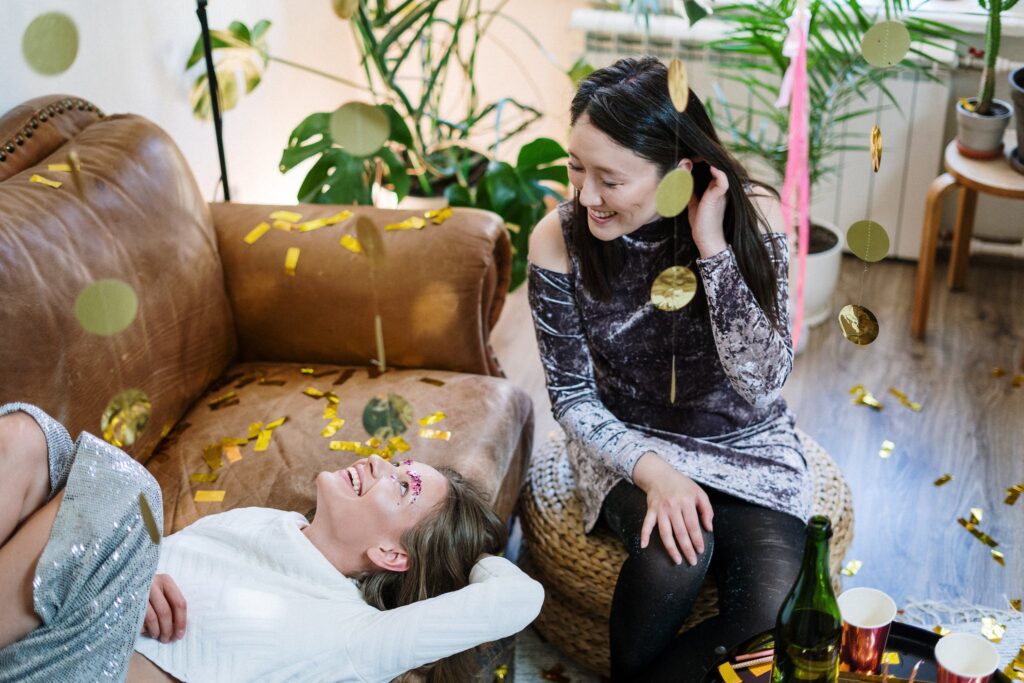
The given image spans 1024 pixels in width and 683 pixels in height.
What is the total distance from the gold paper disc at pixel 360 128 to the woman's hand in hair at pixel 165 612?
0.64 metres

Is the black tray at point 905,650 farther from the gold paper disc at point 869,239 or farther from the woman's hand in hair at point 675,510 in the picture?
the gold paper disc at point 869,239

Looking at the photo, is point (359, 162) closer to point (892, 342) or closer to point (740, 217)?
point (740, 217)

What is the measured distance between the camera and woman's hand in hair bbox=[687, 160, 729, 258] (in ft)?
5.24

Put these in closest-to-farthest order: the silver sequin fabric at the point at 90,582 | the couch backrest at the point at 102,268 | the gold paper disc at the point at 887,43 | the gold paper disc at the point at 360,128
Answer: the gold paper disc at the point at 887,43, the silver sequin fabric at the point at 90,582, the gold paper disc at the point at 360,128, the couch backrest at the point at 102,268

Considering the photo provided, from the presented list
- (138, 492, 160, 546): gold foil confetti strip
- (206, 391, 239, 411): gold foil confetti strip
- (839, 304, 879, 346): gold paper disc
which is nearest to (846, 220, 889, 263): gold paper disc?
(839, 304, 879, 346): gold paper disc

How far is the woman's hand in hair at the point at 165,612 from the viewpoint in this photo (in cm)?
142

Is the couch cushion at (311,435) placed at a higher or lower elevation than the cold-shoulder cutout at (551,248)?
lower

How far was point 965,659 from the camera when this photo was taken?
4.00 ft

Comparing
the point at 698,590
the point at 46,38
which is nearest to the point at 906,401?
the point at 698,590

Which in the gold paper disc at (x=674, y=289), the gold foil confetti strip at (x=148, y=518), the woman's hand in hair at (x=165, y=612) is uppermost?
the gold paper disc at (x=674, y=289)

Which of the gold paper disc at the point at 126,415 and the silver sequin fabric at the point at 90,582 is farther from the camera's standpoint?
the gold paper disc at the point at 126,415

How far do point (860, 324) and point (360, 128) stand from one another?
25.8 inches

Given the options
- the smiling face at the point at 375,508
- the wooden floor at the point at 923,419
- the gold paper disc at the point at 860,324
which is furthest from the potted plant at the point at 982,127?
the smiling face at the point at 375,508

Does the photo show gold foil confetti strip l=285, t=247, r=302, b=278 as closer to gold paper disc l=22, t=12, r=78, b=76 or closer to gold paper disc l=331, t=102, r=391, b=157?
gold paper disc l=331, t=102, r=391, b=157
